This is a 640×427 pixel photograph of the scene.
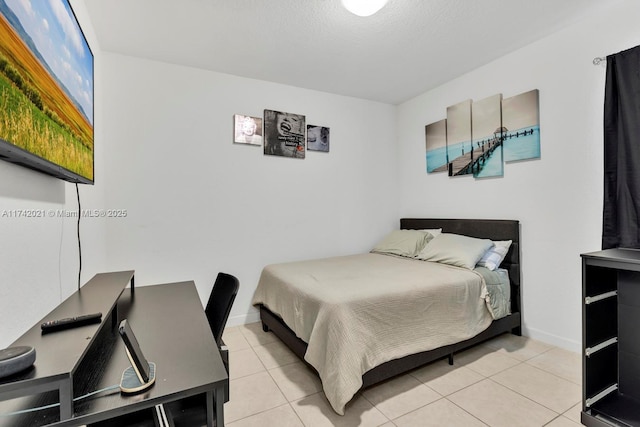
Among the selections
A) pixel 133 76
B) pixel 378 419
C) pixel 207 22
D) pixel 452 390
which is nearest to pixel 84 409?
pixel 378 419

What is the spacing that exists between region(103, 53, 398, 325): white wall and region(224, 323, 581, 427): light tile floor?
1082 millimetres

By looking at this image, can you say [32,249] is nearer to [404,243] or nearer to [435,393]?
[435,393]

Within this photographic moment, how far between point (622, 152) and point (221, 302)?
9.14 feet

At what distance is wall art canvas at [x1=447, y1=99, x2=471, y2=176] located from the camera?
3191mm

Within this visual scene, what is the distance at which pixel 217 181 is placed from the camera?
3.07 m

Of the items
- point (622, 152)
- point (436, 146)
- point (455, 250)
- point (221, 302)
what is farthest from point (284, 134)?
point (622, 152)

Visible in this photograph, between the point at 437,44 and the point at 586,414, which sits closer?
the point at 586,414

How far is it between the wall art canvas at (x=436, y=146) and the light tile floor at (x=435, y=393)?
1943mm

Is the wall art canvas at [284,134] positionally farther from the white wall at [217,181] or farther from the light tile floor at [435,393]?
the light tile floor at [435,393]

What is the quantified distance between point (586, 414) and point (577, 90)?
225 cm

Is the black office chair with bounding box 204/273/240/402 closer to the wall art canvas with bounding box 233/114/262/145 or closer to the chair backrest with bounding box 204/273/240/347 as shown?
the chair backrest with bounding box 204/273/240/347

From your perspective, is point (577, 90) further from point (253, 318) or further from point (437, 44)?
point (253, 318)

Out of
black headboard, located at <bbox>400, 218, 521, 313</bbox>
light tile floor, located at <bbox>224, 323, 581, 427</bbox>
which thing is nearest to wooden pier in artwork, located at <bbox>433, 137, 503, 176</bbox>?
black headboard, located at <bbox>400, 218, 521, 313</bbox>

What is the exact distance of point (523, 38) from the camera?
2.59 metres
